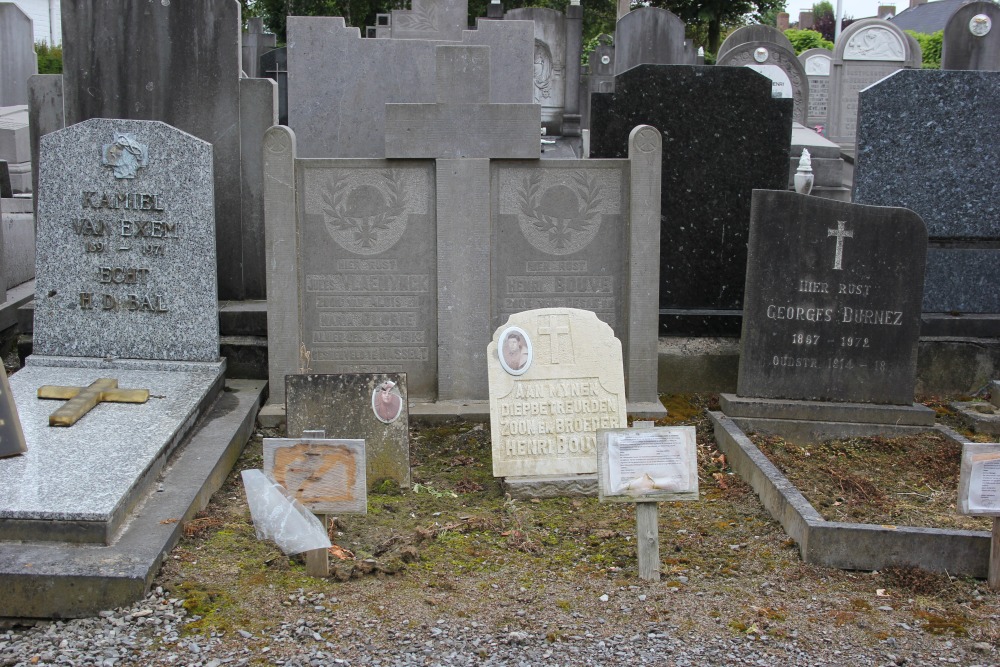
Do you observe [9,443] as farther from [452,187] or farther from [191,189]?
[452,187]

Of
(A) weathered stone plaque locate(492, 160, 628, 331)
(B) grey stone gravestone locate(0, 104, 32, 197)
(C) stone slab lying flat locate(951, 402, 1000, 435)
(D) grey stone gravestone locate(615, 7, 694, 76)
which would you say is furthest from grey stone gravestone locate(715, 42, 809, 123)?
(B) grey stone gravestone locate(0, 104, 32, 197)

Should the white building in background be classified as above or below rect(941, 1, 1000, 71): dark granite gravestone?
above

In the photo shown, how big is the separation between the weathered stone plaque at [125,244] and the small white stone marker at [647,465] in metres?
2.77

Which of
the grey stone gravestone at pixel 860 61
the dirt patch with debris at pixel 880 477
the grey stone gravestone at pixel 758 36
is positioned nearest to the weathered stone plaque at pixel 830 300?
the dirt patch with debris at pixel 880 477

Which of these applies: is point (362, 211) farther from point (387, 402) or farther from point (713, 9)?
point (713, 9)

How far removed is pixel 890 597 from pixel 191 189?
4.06 meters

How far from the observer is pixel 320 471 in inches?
152

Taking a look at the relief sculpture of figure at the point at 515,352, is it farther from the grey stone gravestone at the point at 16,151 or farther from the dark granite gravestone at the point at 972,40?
the grey stone gravestone at the point at 16,151

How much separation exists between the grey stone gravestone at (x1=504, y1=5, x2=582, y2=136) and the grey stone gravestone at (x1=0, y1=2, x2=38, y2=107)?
24.6ft

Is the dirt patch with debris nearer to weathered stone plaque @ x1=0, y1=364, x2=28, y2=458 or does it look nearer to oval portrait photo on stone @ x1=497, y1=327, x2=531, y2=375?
oval portrait photo on stone @ x1=497, y1=327, x2=531, y2=375

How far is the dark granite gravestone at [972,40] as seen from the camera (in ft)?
34.7

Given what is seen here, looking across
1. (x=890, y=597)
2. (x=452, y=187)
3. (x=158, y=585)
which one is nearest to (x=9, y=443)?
(x=158, y=585)

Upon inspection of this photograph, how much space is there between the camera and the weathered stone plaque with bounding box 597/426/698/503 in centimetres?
380

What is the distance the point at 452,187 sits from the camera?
18.7 feet
